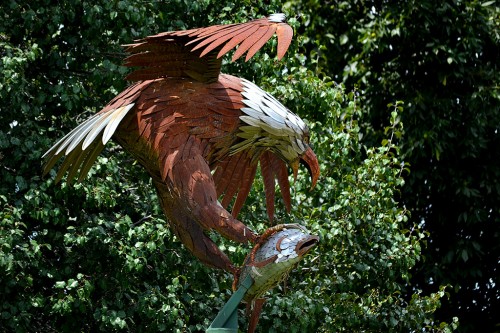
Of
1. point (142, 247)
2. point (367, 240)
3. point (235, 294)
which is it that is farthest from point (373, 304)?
point (235, 294)

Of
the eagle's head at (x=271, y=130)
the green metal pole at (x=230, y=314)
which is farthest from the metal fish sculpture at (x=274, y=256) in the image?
the eagle's head at (x=271, y=130)

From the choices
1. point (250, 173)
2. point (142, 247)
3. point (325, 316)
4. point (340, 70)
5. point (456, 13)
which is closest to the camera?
point (250, 173)

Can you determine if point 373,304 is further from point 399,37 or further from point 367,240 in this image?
point 399,37

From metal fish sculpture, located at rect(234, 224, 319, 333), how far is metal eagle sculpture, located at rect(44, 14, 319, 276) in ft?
0.26

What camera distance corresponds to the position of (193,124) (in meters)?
5.02

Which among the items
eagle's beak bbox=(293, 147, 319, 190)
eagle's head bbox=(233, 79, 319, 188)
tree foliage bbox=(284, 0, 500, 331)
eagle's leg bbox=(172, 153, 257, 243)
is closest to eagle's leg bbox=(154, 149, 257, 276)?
eagle's leg bbox=(172, 153, 257, 243)

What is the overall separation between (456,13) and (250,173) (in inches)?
240

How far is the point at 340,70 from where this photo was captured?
11930 mm

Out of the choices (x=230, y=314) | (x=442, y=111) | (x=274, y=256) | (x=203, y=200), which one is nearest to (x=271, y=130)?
(x=203, y=200)

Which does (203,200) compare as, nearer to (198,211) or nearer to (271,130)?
(198,211)

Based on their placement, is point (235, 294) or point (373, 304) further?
point (373, 304)

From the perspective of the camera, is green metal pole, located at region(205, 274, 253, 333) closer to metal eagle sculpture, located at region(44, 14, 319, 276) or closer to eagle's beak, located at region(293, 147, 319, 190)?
metal eagle sculpture, located at region(44, 14, 319, 276)

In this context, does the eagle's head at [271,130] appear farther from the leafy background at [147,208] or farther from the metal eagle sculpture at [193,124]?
the leafy background at [147,208]

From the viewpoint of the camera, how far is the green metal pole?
4.84 meters
